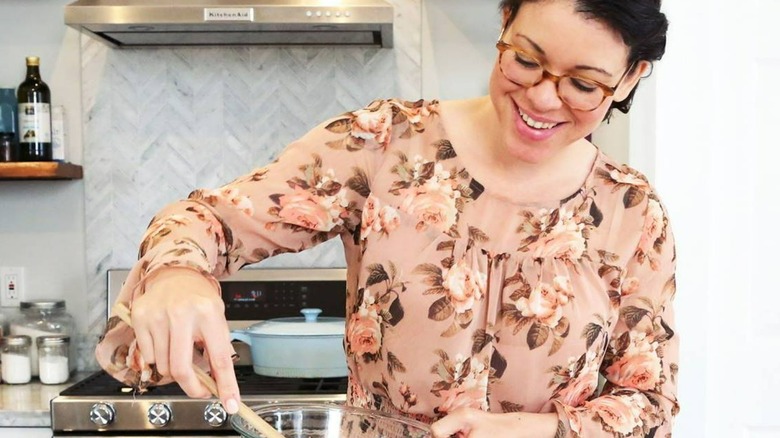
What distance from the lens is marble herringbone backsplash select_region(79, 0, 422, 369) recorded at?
2719 millimetres

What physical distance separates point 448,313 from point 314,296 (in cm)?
161

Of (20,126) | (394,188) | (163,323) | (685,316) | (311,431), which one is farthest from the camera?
(20,126)

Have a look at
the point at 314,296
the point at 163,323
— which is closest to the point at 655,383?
the point at 163,323

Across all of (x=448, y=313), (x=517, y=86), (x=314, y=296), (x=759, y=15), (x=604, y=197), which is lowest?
(x=314, y=296)

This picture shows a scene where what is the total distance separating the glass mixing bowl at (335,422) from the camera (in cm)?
94

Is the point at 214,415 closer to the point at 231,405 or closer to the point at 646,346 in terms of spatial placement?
the point at 646,346

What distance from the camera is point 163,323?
2.57 ft

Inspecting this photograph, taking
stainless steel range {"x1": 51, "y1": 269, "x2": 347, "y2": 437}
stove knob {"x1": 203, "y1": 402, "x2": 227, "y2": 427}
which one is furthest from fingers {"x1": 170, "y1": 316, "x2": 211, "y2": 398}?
stove knob {"x1": 203, "y1": 402, "x2": 227, "y2": 427}

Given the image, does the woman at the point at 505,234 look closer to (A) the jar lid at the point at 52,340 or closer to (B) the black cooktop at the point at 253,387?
(B) the black cooktop at the point at 253,387

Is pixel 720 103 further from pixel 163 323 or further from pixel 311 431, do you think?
pixel 163 323

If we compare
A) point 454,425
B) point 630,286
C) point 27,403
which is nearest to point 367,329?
point 454,425

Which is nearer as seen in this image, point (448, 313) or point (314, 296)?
point (448, 313)

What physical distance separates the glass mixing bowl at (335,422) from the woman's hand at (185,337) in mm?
153

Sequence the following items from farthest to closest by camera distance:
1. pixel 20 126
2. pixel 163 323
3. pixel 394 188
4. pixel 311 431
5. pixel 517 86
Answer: pixel 20 126 < pixel 394 188 < pixel 517 86 < pixel 311 431 < pixel 163 323
